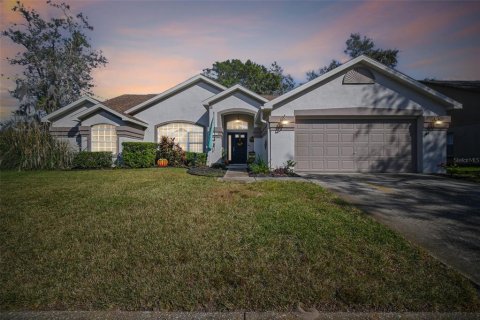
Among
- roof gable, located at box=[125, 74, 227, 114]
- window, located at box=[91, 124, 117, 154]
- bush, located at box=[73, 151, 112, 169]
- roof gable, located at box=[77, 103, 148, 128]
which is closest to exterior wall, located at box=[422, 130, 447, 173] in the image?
roof gable, located at box=[125, 74, 227, 114]

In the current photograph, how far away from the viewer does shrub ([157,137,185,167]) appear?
50.2ft

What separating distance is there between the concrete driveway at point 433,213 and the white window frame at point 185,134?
11334 millimetres

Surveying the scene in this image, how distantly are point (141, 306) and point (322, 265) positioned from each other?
197 cm

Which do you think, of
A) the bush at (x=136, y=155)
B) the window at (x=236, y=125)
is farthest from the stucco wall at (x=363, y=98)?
the bush at (x=136, y=155)

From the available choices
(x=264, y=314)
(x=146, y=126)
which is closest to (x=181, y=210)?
(x=264, y=314)

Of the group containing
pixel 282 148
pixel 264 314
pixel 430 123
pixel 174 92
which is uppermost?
pixel 174 92

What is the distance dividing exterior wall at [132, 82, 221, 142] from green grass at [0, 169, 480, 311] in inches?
491

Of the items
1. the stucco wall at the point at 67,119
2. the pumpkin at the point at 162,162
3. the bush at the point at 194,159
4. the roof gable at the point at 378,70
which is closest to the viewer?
the roof gable at the point at 378,70

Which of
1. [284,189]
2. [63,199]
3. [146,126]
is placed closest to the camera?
[63,199]

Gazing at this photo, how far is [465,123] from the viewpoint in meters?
18.6

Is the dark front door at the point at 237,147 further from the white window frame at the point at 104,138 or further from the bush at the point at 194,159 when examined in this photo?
the white window frame at the point at 104,138

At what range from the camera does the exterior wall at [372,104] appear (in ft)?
35.4

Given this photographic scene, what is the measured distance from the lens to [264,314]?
200 centimetres

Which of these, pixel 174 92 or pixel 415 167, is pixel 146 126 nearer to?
pixel 174 92
